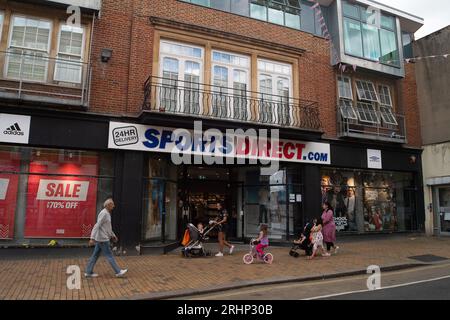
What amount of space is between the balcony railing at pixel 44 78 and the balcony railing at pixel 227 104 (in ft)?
6.30

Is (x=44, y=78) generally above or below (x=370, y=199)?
above

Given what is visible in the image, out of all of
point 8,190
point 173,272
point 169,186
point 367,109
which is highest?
point 367,109

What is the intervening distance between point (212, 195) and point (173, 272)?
6.44 m

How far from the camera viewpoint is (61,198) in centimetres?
1112

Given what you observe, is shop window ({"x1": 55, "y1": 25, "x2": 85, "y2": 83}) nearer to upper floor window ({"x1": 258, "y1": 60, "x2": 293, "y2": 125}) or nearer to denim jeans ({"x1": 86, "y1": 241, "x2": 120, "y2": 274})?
denim jeans ({"x1": 86, "y1": 241, "x2": 120, "y2": 274})

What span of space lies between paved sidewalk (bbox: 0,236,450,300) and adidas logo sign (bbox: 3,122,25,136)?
332 centimetres

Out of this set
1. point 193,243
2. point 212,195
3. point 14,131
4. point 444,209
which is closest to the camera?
point 14,131

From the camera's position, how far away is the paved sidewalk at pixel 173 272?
7.16m

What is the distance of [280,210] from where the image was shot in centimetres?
1442

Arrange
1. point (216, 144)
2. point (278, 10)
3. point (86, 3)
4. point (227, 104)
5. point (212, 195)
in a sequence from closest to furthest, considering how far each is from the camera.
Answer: point (86, 3)
point (216, 144)
point (227, 104)
point (278, 10)
point (212, 195)

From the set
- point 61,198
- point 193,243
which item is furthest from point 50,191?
point 193,243

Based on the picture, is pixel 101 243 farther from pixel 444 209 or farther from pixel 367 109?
pixel 444 209

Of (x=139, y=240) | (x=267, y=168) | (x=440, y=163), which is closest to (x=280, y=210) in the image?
(x=267, y=168)
